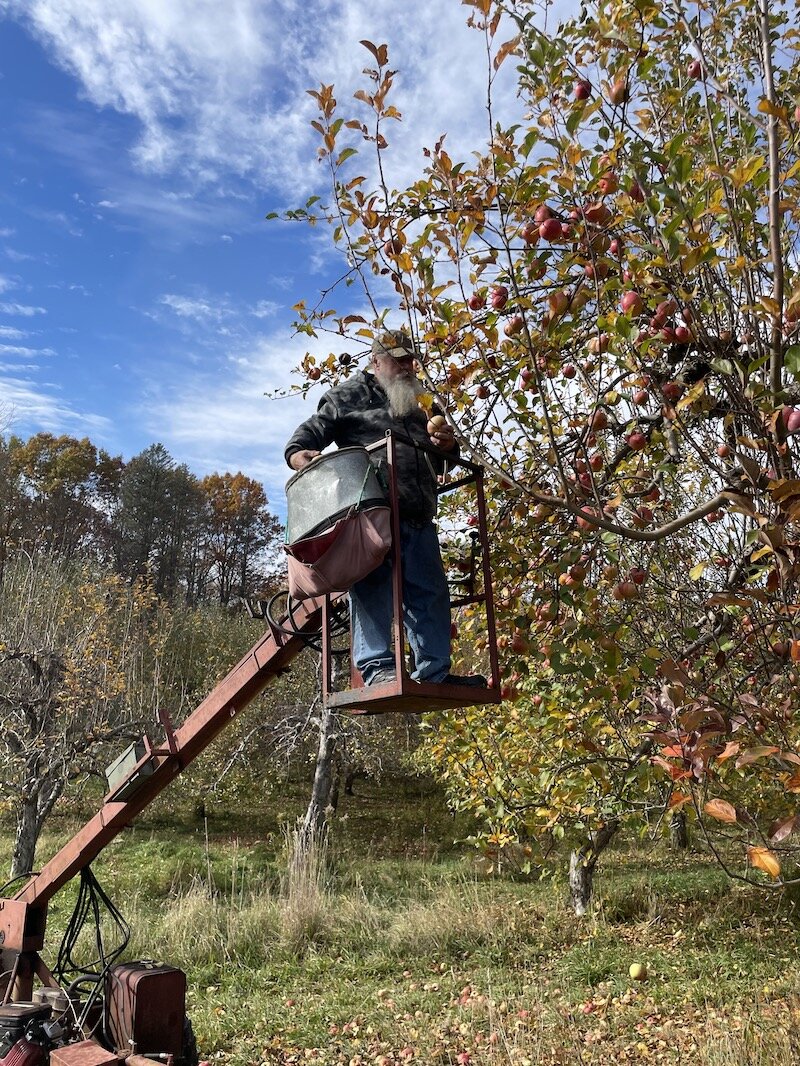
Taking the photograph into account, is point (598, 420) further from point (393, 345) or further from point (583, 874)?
point (583, 874)

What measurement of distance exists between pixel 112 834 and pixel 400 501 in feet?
8.90

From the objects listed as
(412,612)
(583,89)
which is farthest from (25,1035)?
(583,89)

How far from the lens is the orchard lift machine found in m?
3.34

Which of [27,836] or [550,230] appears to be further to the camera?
[27,836]

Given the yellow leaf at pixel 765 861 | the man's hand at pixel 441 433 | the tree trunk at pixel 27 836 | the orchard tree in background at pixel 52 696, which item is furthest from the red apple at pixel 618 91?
the tree trunk at pixel 27 836

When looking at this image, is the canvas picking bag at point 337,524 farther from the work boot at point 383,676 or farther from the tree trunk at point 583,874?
the tree trunk at point 583,874

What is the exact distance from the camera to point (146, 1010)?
3996 mm

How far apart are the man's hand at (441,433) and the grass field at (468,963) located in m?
3.90

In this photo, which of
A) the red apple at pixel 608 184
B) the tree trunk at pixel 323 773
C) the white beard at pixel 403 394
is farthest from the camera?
the tree trunk at pixel 323 773

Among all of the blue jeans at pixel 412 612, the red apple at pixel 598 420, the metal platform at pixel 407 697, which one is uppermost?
the red apple at pixel 598 420

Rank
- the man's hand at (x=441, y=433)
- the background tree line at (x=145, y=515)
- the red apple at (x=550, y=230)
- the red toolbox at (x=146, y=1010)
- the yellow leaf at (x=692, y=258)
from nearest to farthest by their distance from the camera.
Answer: the yellow leaf at (x=692, y=258) < the red apple at (x=550, y=230) < the man's hand at (x=441, y=433) < the red toolbox at (x=146, y=1010) < the background tree line at (x=145, y=515)

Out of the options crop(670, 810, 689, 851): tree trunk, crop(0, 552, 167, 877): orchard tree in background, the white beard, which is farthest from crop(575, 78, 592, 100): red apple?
crop(670, 810, 689, 851): tree trunk

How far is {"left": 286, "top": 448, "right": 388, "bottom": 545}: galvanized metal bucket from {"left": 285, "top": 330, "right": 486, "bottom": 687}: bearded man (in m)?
0.21

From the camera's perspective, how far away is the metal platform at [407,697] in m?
2.96
